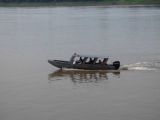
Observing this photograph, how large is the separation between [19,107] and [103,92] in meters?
5.93

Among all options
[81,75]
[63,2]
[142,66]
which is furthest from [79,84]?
[63,2]

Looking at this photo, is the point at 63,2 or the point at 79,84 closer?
the point at 79,84

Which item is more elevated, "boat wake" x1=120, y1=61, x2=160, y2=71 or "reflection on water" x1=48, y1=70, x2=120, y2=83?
"boat wake" x1=120, y1=61, x2=160, y2=71

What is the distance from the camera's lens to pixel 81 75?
3638 centimetres

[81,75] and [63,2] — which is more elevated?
[63,2]

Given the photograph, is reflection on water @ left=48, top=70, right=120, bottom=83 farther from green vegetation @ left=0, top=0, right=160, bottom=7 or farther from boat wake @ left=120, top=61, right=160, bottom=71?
green vegetation @ left=0, top=0, right=160, bottom=7

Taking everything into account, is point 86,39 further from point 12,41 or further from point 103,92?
point 103,92

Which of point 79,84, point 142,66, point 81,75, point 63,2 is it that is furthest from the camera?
point 63,2

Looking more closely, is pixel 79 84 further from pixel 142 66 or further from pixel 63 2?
pixel 63 2

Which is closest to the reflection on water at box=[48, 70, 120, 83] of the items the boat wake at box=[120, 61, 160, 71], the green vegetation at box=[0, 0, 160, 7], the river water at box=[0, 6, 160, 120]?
the river water at box=[0, 6, 160, 120]

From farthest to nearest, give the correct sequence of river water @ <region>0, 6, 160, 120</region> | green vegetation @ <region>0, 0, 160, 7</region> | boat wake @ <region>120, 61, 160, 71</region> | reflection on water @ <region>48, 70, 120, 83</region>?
green vegetation @ <region>0, 0, 160, 7</region>
boat wake @ <region>120, 61, 160, 71</region>
reflection on water @ <region>48, 70, 120, 83</region>
river water @ <region>0, 6, 160, 120</region>

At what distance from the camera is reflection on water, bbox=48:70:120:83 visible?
34562mm

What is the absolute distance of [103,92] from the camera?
98.8 feet

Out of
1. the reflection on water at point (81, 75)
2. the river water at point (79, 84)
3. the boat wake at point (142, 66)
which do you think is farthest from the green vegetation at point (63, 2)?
the reflection on water at point (81, 75)
